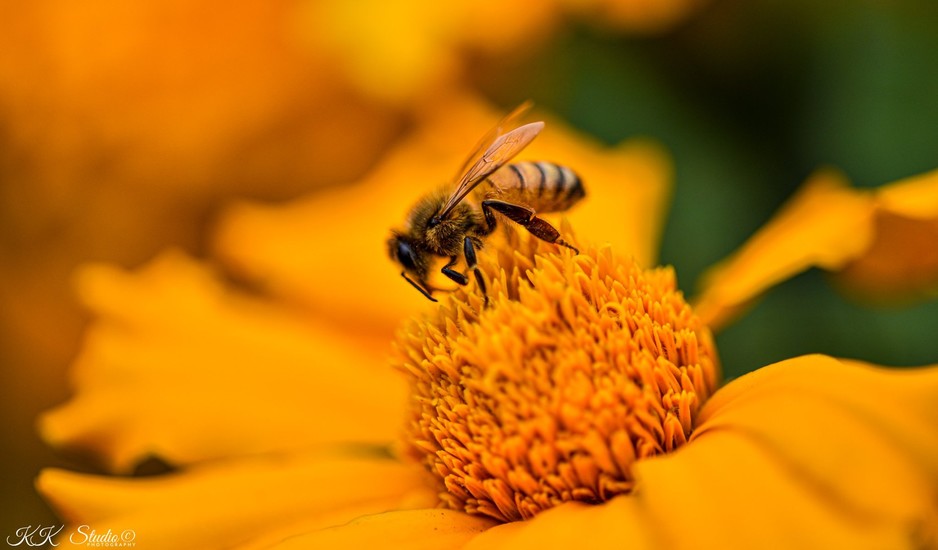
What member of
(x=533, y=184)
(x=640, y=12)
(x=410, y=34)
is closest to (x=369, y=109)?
(x=410, y=34)

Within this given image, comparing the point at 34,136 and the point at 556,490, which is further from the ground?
the point at 34,136

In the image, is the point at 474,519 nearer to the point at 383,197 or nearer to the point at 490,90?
the point at 383,197

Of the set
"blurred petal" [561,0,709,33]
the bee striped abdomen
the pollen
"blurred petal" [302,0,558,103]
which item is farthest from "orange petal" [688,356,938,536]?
"blurred petal" [302,0,558,103]

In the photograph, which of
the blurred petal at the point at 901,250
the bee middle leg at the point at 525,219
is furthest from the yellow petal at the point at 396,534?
the blurred petal at the point at 901,250

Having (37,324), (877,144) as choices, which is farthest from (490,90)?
(37,324)

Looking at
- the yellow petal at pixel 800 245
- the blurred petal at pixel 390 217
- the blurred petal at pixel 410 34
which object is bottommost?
the yellow petal at pixel 800 245

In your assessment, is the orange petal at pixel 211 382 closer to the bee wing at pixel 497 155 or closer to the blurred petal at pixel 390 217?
the blurred petal at pixel 390 217

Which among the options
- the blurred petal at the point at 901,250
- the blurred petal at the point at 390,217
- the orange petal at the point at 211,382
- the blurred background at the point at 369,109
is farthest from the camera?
the blurred petal at the point at 390,217
